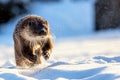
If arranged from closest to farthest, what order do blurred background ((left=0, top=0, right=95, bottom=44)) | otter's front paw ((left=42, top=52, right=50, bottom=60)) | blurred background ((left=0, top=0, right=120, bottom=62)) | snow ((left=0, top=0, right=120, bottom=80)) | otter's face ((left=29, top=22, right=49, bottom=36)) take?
snow ((left=0, top=0, right=120, bottom=80)) → otter's face ((left=29, top=22, right=49, bottom=36)) → otter's front paw ((left=42, top=52, right=50, bottom=60)) → blurred background ((left=0, top=0, right=120, bottom=62)) → blurred background ((left=0, top=0, right=95, bottom=44))

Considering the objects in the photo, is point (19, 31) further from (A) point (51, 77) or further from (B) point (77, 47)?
(B) point (77, 47)

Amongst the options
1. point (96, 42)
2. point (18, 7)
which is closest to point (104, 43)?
point (96, 42)

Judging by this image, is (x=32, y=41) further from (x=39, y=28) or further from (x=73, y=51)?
(x=73, y=51)

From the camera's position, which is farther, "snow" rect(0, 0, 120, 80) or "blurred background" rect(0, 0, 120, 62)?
"blurred background" rect(0, 0, 120, 62)

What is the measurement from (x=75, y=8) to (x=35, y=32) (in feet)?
44.0

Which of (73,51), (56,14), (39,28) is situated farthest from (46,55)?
(56,14)

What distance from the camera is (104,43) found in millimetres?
13258

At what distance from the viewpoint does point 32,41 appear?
6383 millimetres

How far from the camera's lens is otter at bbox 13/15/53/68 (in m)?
6.34

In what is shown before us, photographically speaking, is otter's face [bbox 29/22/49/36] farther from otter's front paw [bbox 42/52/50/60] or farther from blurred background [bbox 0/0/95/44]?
blurred background [bbox 0/0/95/44]

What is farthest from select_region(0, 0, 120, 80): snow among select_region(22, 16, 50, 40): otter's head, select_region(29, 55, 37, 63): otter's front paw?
select_region(22, 16, 50, 40): otter's head

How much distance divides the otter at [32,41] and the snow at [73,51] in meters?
0.15

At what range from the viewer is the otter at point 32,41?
6340mm

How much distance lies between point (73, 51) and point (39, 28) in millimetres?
5232
